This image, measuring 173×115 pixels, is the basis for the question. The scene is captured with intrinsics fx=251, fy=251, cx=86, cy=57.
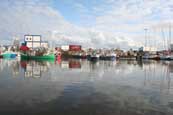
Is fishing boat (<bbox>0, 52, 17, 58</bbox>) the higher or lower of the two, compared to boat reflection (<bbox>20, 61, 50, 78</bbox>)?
higher

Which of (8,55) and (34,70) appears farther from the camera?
(8,55)

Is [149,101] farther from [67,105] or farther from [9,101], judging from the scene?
[9,101]

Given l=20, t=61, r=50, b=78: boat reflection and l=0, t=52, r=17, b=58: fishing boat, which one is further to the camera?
l=0, t=52, r=17, b=58: fishing boat

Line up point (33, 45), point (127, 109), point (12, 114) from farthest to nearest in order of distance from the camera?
point (33, 45) → point (127, 109) → point (12, 114)

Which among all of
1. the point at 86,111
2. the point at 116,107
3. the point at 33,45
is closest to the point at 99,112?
the point at 86,111

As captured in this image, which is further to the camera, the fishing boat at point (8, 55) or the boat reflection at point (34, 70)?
the fishing boat at point (8, 55)

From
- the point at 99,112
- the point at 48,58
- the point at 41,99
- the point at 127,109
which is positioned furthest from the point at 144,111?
the point at 48,58

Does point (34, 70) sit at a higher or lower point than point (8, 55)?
lower

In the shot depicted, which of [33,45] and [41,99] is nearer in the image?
[41,99]

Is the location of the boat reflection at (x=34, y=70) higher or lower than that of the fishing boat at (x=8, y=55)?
lower

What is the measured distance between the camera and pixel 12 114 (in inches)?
410

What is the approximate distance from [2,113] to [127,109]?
18.6ft

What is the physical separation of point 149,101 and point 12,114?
768 cm

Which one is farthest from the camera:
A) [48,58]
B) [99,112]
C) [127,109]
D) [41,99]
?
[48,58]
